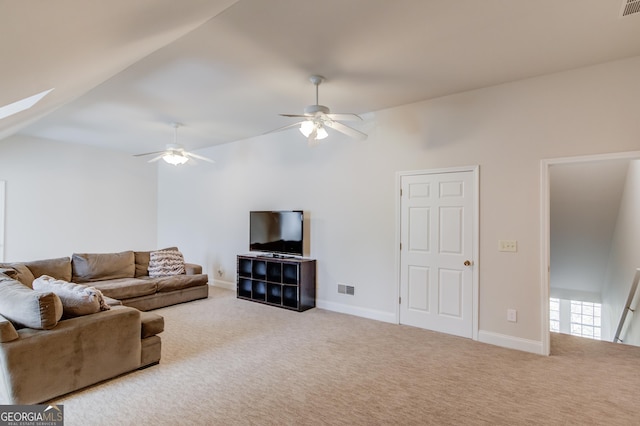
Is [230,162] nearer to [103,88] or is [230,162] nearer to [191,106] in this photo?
[191,106]

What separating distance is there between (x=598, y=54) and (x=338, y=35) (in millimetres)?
2495

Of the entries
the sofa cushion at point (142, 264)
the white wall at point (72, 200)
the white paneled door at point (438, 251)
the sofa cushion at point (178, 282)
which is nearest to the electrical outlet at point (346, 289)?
the white paneled door at point (438, 251)

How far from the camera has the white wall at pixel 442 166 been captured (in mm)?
3174

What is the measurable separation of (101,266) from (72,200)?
2.64 metres

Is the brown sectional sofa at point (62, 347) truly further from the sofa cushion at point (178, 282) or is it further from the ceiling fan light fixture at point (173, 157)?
the ceiling fan light fixture at point (173, 157)

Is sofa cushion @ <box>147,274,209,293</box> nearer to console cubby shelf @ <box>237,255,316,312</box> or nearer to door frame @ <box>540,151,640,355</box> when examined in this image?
console cubby shelf @ <box>237,255,316,312</box>

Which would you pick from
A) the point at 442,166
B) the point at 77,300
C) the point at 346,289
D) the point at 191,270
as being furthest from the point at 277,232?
the point at 77,300

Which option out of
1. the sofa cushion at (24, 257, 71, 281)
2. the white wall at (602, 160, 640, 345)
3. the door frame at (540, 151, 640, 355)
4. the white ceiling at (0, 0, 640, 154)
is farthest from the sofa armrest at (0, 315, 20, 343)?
the white wall at (602, 160, 640, 345)

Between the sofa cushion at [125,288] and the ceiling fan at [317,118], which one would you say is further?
the sofa cushion at [125,288]

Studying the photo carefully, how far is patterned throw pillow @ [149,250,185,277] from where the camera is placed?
209 inches

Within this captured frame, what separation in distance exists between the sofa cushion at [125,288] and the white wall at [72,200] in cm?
263

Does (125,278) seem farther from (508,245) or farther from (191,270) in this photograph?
(508,245)

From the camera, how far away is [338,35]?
2.58 m

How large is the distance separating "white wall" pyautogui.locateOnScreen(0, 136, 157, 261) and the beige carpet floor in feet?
13.9
